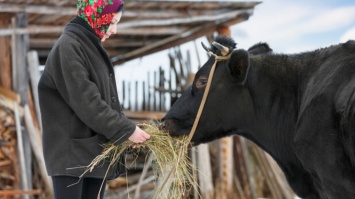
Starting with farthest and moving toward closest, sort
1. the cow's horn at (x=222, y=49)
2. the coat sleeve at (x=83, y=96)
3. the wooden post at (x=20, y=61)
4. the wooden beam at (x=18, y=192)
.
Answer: the wooden post at (x=20, y=61)
the wooden beam at (x=18, y=192)
the cow's horn at (x=222, y=49)
the coat sleeve at (x=83, y=96)

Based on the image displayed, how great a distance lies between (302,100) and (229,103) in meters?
0.55

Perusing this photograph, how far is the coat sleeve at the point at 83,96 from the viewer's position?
339 cm

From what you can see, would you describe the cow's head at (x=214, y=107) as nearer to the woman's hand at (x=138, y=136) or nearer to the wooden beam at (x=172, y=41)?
the woman's hand at (x=138, y=136)

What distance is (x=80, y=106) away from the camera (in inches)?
134

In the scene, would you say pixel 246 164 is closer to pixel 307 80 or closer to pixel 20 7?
pixel 20 7

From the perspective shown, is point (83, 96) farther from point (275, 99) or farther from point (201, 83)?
point (275, 99)

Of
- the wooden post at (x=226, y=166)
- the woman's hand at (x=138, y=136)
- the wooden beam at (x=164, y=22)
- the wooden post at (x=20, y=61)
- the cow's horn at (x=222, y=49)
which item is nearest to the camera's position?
the woman's hand at (x=138, y=136)

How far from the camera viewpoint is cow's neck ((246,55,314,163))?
4133 mm

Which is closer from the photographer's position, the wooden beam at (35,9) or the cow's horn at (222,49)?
the cow's horn at (222,49)

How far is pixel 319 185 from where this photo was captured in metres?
3.80

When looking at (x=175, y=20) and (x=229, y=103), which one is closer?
(x=229, y=103)

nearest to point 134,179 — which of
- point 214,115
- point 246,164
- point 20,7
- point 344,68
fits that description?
point 246,164

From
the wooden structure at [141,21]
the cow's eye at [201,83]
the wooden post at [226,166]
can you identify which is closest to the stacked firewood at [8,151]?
the wooden structure at [141,21]

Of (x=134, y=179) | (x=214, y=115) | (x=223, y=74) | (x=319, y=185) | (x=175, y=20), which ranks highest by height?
(x=175, y=20)
